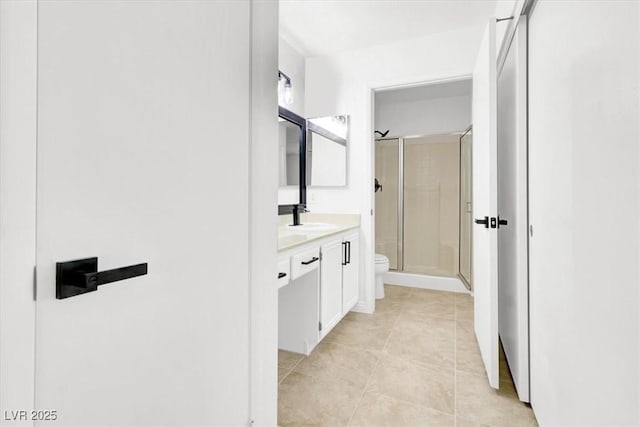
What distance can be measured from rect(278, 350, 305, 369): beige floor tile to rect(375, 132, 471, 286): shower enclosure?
2287 mm

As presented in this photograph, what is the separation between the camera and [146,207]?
2.50 feet

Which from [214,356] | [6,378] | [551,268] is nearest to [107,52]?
[6,378]

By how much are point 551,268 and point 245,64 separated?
1290 mm

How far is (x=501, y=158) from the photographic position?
2082 mm

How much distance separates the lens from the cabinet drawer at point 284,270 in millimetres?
1628

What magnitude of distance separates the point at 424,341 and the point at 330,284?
0.77 m

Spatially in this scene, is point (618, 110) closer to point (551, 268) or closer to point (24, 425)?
point (551, 268)

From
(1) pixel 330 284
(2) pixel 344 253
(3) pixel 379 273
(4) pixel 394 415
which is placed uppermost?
(2) pixel 344 253

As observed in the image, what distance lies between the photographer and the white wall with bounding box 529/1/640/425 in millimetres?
707

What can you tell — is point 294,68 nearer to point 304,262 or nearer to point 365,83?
point 365,83

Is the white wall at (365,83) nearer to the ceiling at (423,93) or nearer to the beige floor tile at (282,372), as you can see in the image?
the ceiling at (423,93)

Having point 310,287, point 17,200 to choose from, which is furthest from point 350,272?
point 17,200

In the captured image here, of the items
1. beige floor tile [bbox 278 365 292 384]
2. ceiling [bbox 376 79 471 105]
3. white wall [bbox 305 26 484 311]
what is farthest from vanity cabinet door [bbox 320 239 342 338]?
A: ceiling [bbox 376 79 471 105]

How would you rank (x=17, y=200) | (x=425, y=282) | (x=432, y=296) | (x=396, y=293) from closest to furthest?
(x=17, y=200) < (x=432, y=296) < (x=396, y=293) < (x=425, y=282)
